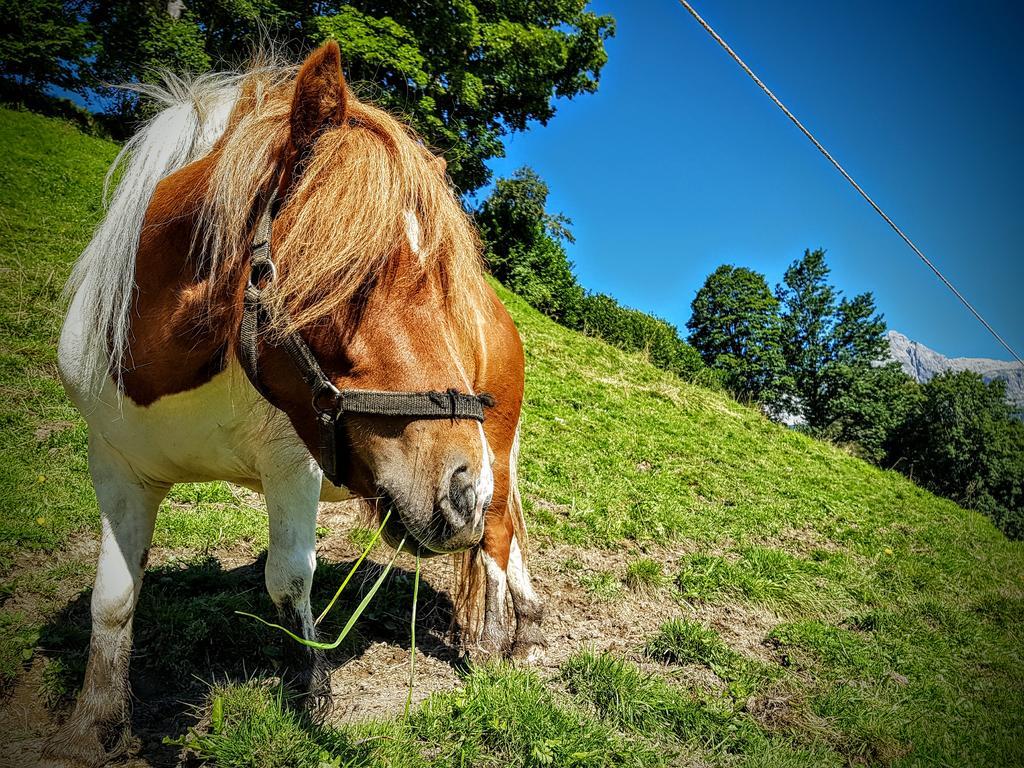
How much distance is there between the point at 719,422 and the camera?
12.0 metres

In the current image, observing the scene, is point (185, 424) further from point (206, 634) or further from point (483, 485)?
point (206, 634)

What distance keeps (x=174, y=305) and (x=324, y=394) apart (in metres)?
0.87

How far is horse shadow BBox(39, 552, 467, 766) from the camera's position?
8.39 ft

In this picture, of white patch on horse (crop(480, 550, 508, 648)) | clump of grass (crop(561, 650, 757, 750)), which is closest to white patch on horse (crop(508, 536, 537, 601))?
white patch on horse (crop(480, 550, 508, 648))

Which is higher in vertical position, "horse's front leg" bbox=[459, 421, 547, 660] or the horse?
the horse

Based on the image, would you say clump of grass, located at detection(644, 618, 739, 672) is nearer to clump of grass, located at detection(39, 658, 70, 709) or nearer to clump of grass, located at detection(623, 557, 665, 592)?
clump of grass, located at detection(623, 557, 665, 592)

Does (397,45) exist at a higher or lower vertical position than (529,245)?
higher

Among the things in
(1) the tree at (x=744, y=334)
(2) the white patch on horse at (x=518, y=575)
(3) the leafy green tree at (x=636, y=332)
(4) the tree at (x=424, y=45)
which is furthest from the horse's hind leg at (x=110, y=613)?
(1) the tree at (x=744, y=334)

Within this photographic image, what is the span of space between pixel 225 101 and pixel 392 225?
1.31 meters

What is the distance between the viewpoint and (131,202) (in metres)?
2.02

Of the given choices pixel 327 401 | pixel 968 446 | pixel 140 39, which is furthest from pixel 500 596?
pixel 968 446

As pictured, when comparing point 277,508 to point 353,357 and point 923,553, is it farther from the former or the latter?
point 923,553

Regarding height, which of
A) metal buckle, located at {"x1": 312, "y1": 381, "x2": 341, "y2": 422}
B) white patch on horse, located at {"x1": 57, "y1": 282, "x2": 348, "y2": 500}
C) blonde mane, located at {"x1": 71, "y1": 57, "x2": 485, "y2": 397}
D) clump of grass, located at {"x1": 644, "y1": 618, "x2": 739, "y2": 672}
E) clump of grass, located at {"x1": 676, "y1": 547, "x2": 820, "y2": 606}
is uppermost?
blonde mane, located at {"x1": 71, "y1": 57, "x2": 485, "y2": 397}

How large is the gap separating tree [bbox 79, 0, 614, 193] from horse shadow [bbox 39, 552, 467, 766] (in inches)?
564
